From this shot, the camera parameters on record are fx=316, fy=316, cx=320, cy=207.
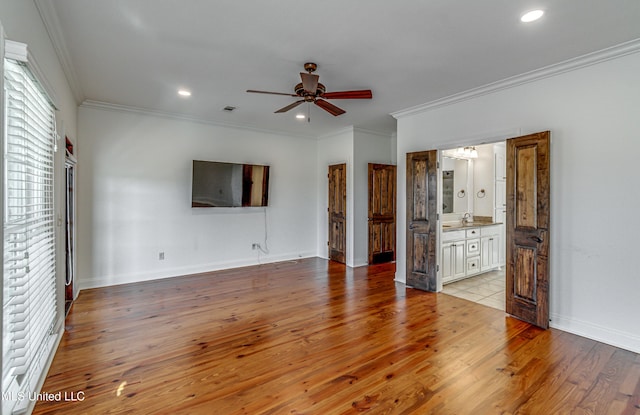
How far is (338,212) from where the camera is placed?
6457 millimetres

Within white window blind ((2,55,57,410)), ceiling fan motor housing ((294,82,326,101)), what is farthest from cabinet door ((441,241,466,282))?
white window blind ((2,55,57,410))

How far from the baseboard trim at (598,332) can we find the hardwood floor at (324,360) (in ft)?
0.38

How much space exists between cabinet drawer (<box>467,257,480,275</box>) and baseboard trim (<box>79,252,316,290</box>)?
3.24m

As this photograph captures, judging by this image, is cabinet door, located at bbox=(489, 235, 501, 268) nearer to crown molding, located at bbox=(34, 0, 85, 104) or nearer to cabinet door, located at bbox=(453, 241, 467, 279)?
cabinet door, located at bbox=(453, 241, 467, 279)

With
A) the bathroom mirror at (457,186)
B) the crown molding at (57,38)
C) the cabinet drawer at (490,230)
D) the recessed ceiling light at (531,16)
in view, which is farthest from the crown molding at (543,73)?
the crown molding at (57,38)

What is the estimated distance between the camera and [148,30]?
263 cm

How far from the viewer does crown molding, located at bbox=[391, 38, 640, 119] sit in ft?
9.31

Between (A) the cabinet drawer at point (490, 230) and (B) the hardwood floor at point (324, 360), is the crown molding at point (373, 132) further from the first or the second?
(B) the hardwood floor at point (324, 360)

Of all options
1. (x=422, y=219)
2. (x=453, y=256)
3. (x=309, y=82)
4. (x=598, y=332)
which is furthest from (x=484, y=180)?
(x=309, y=82)

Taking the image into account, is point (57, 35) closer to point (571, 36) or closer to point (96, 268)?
point (96, 268)

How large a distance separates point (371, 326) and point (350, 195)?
3199 millimetres

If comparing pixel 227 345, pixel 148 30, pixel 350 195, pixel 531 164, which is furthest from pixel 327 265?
pixel 148 30

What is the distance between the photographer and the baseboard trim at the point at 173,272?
467 cm

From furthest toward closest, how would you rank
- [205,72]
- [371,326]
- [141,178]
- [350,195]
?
[350,195] → [141,178] → [205,72] → [371,326]
